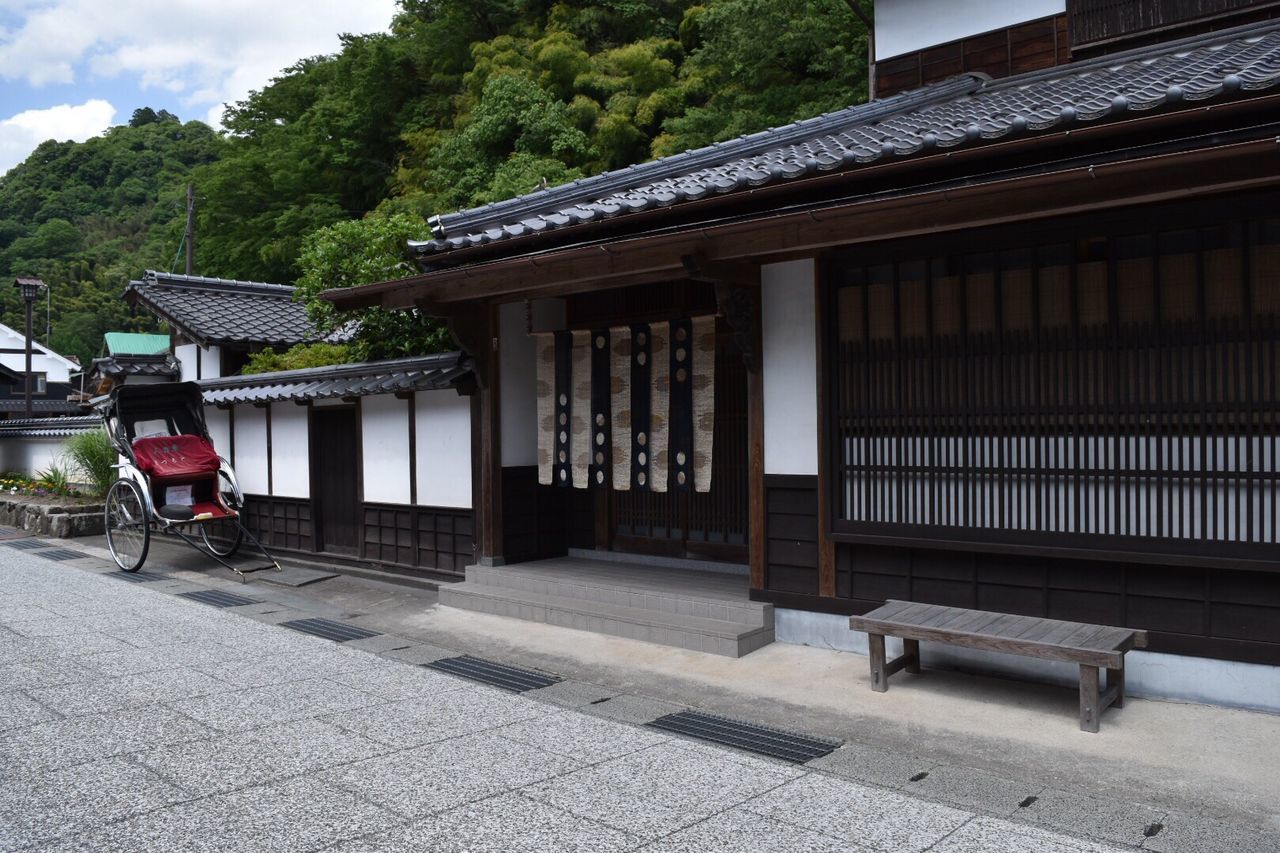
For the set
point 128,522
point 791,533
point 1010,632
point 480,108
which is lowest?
point 1010,632

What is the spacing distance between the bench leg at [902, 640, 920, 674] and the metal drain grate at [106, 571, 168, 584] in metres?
9.31

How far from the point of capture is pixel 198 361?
54.6 feet

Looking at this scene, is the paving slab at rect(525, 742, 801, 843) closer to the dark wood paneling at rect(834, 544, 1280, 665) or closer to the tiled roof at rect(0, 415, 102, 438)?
the dark wood paneling at rect(834, 544, 1280, 665)

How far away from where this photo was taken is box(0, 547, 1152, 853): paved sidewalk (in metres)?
3.76

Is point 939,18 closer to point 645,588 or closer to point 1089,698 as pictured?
point 645,588

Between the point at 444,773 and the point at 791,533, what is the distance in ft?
11.3

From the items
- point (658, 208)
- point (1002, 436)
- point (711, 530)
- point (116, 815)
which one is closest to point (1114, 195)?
point (1002, 436)

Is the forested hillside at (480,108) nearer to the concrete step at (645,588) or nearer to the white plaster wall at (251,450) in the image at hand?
the white plaster wall at (251,450)

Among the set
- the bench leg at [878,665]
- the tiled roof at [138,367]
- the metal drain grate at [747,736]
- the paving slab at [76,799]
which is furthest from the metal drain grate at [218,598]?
the tiled roof at [138,367]

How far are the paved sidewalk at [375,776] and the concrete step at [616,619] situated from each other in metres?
1.39

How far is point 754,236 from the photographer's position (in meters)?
6.04

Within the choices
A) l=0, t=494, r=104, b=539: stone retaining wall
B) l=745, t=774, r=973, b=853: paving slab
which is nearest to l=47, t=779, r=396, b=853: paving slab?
l=745, t=774, r=973, b=853: paving slab

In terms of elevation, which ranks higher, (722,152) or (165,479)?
(722,152)

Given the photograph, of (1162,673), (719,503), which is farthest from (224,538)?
(1162,673)
